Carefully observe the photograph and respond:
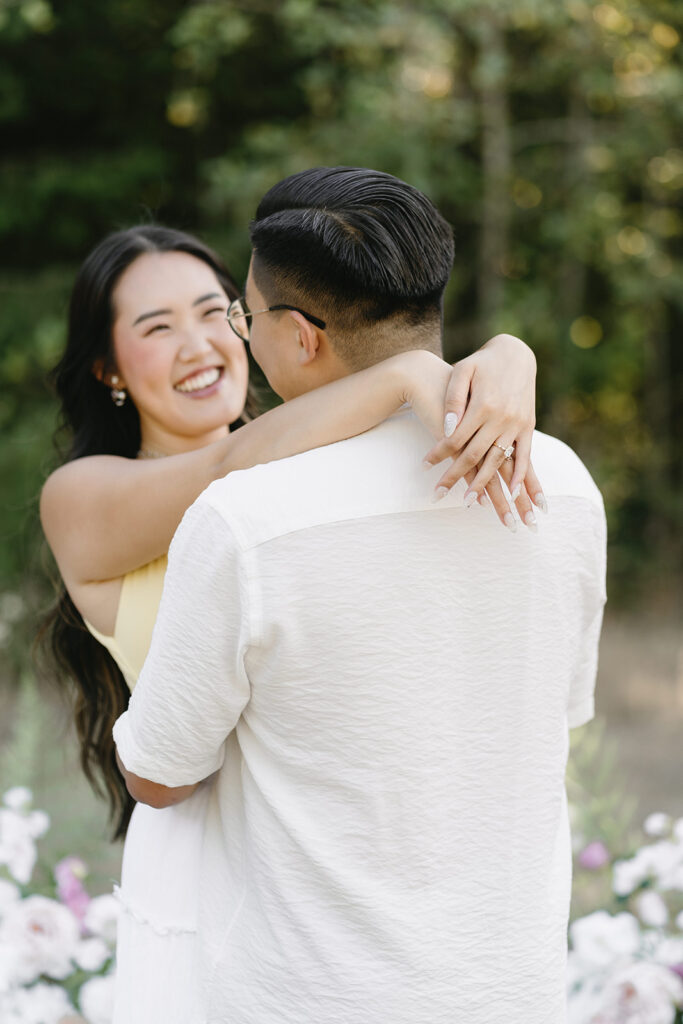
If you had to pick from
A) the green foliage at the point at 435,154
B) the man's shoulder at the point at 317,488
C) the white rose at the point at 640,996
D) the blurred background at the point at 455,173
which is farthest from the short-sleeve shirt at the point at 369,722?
the green foliage at the point at 435,154

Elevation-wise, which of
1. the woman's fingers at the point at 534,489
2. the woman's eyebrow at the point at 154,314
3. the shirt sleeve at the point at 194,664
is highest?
the woman's eyebrow at the point at 154,314

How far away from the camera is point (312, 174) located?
4.26 feet

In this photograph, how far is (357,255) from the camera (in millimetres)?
1226

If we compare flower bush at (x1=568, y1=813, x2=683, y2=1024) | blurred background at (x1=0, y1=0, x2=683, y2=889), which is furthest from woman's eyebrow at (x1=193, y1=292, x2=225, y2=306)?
blurred background at (x1=0, y1=0, x2=683, y2=889)

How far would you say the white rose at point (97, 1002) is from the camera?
209 cm

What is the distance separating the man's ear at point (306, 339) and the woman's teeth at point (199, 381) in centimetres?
79

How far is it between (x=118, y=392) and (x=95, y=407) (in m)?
0.10

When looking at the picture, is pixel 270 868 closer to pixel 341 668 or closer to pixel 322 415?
pixel 341 668

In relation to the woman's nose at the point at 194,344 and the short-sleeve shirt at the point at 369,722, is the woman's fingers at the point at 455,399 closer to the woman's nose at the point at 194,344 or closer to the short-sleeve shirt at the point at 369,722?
the short-sleeve shirt at the point at 369,722

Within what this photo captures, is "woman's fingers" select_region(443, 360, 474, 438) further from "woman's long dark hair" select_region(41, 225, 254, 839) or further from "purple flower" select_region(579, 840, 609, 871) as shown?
"purple flower" select_region(579, 840, 609, 871)

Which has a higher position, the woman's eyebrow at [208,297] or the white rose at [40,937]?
the woman's eyebrow at [208,297]

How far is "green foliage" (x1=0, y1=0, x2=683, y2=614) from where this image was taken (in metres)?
6.89

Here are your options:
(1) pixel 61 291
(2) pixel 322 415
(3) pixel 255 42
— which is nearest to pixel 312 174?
(2) pixel 322 415

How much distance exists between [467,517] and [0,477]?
6.56 m
